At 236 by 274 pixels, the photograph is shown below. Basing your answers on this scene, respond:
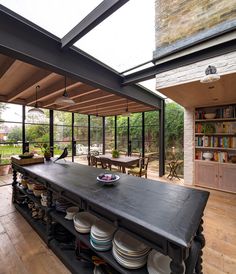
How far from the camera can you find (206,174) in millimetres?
4215

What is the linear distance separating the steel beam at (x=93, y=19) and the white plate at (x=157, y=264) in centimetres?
221

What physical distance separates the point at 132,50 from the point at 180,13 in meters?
1.08

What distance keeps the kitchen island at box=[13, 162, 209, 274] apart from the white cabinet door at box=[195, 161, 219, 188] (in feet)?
10.2

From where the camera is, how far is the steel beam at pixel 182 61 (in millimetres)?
2138

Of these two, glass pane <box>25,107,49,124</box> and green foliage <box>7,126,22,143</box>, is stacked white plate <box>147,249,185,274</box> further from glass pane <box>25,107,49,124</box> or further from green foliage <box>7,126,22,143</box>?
green foliage <box>7,126,22,143</box>

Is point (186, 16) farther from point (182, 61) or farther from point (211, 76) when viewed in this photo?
point (211, 76)

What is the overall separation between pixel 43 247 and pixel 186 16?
4081mm

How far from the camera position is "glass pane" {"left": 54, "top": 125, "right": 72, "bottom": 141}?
612cm

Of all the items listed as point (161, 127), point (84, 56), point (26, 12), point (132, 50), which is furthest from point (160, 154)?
point (26, 12)

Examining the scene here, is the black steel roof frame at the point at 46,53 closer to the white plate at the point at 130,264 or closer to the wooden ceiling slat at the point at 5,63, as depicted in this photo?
the wooden ceiling slat at the point at 5,63

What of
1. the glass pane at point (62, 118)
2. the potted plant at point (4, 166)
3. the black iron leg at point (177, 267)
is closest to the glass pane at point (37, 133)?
the glass pane at point (62, 118)

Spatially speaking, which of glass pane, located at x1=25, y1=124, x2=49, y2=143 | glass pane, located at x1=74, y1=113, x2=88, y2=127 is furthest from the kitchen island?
glass pane, located at x1=74, y1=113, x2=88, y2=127

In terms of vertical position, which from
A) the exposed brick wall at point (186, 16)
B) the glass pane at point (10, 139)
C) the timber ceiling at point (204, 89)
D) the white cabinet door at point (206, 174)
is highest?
the exposed brick wall at point (186, 16)

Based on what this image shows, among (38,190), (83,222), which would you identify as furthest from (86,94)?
(83,222)
